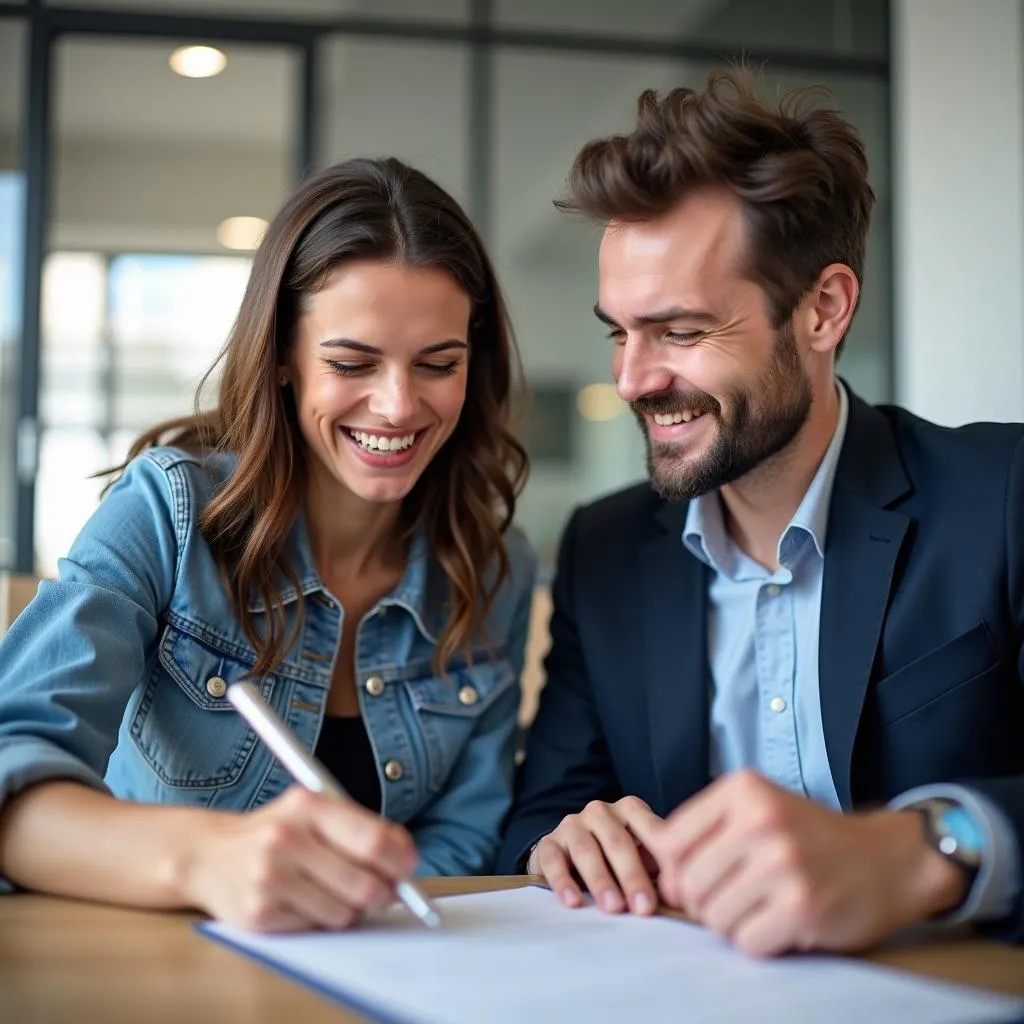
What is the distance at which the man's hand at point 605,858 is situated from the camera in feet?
3.38

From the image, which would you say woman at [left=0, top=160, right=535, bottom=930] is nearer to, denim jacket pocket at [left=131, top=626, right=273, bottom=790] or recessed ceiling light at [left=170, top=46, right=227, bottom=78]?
denim jacket pocket at [left=131, top=626, right=273, bottom=790]

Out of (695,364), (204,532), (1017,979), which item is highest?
(695,364)

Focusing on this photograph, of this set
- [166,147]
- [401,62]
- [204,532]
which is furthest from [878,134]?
[204,532]

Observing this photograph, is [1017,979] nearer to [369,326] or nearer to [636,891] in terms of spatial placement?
[636,891]

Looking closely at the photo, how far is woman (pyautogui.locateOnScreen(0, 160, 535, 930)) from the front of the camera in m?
1.42

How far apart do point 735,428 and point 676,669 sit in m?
0.29

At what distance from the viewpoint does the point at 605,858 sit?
1114mm

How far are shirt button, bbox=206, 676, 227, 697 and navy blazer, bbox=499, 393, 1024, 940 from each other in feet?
1.19

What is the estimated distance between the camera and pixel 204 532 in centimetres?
147

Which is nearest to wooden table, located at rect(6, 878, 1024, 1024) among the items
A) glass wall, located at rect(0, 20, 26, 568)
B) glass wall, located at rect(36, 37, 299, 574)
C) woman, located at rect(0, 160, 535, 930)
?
woman, located at rect(0, 160, 535, 930)

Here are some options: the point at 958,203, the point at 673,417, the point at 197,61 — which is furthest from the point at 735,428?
the point at 197,61

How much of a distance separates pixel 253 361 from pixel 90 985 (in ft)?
2.95

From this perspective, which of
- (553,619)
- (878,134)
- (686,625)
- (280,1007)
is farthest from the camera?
(878,134)

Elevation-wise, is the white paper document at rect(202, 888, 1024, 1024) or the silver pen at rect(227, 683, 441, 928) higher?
the silver pen at rect(227, 683, 441, 928)
